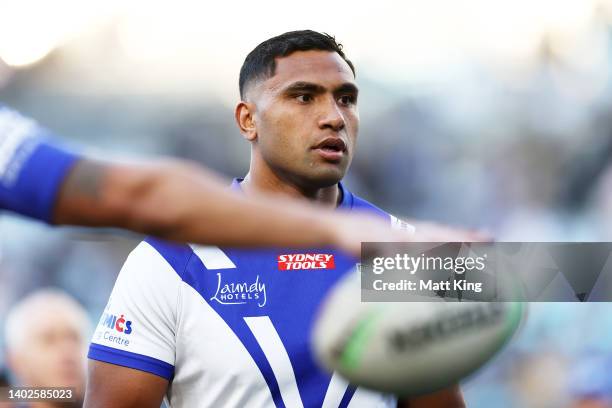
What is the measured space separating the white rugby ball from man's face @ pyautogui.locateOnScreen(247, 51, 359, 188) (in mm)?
1035

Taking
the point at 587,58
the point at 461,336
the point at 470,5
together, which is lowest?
the point at 461,336

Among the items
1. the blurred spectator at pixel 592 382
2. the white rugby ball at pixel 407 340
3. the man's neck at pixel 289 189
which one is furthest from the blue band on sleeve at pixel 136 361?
the blurred spectator at pixel 592 382

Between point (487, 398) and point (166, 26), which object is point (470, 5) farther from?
point (487, 398)

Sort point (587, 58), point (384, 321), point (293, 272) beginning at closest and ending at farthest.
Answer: point (384, 321)
point (293, 272)
point (587, 58)

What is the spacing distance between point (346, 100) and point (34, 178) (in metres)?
1.72

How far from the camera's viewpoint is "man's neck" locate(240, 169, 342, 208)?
3.01 m

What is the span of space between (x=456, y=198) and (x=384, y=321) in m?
4.71

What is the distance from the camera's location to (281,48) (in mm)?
3117

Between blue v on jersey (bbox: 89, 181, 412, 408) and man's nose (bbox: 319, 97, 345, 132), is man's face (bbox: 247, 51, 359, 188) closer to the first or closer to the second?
man's nose (bbox: 319, 97, 345, 132)

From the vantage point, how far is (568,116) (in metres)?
6.66

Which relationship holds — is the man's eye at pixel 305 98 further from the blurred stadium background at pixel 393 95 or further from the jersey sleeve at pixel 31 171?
the blurred stadium background at pixel 393 95

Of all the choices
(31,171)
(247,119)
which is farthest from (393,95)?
(31,171)

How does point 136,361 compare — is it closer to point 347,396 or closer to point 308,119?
point 347,396

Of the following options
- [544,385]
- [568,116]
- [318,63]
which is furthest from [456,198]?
[318,63]
